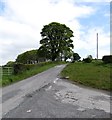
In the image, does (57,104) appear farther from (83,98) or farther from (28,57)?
(28,57)

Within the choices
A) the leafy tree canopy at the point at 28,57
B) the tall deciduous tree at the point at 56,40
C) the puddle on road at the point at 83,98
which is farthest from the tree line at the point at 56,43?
the puddle on road at the point at 83,98

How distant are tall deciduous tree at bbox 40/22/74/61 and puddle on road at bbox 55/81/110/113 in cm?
5704

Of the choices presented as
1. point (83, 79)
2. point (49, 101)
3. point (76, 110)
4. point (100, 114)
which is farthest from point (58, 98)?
point (83, 79)

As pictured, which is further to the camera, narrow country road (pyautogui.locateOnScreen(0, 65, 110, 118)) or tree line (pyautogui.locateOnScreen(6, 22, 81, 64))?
tree line (pyautogui.locateOnScreen(6, 22, 81, 64))

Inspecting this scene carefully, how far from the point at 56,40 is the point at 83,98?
6175cm

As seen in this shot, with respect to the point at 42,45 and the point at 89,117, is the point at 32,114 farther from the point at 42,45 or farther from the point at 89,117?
the point at 42,45

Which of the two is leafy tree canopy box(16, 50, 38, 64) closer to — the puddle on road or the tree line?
the tree line

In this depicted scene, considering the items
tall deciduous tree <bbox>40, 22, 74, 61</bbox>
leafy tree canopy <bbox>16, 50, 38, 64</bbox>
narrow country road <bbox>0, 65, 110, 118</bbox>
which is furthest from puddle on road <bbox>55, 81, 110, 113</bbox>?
leafy tree canopy <bbox>16, 50, 38, 64</bbox>

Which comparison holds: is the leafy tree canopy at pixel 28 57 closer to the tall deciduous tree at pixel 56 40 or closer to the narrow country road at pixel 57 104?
the tall deciduous tree at pixel 56 40

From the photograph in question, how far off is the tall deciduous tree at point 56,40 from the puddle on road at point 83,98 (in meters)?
57.0

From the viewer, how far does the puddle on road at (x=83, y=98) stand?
Result: 1577 centimetres

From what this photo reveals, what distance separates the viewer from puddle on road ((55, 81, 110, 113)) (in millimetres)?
15773

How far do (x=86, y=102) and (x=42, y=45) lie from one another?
209 ft

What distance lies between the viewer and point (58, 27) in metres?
80.9
